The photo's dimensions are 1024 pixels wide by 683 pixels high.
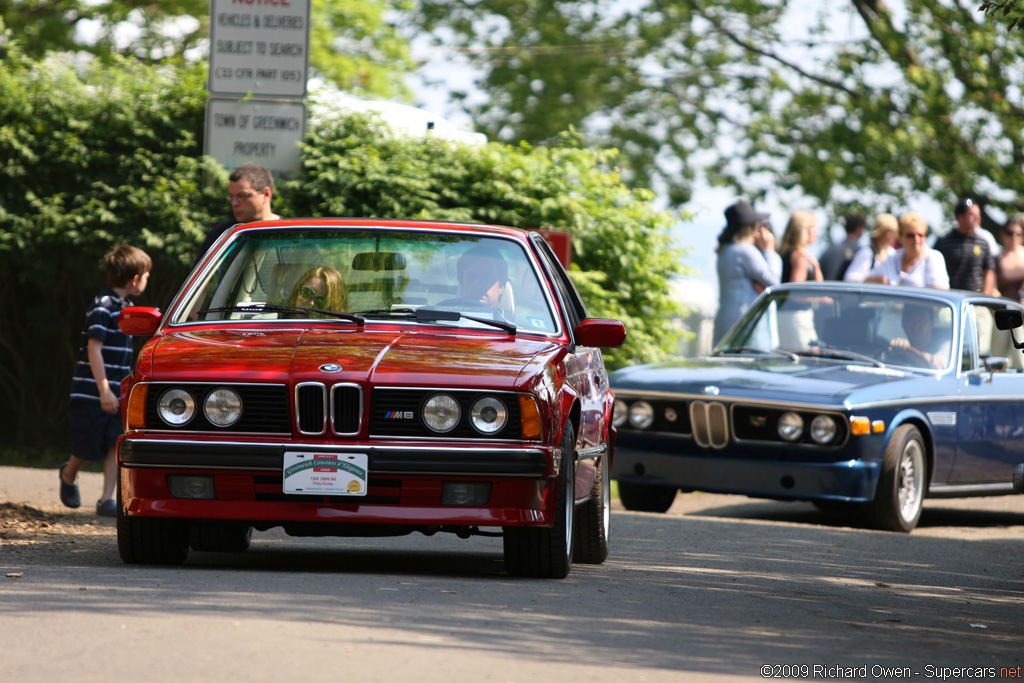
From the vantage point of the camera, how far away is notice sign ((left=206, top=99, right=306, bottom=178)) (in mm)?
11656

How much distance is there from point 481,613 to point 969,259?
405 inches

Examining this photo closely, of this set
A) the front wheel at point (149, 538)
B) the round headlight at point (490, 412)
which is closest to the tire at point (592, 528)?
the round headlight at point (490, 412)

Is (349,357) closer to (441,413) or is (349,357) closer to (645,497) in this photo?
(441,413)

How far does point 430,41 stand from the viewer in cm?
3806

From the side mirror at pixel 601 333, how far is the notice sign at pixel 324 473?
152 centimetres

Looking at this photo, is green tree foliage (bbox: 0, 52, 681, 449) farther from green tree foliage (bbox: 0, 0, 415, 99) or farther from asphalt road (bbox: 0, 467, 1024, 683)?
green tree foliage (bbox: 0, 0, 415, 99)

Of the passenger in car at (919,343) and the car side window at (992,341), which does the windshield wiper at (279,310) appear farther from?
the car side window at (992,341)

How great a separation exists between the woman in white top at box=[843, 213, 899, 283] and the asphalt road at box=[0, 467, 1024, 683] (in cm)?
560

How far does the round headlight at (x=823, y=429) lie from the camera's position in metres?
10.5

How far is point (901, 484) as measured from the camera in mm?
10789

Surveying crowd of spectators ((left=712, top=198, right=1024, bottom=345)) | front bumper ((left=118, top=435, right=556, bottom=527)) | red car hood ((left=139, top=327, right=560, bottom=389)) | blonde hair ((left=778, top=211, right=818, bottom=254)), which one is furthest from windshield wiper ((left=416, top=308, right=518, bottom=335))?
blonde hair ((left=778, top=211, right=818, bottom=254))

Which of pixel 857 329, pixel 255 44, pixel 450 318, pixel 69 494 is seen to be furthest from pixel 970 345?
pixel 69 494

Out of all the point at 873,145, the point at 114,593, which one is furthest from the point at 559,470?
the point at 873,145

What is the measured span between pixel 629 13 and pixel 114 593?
31.2 meters
